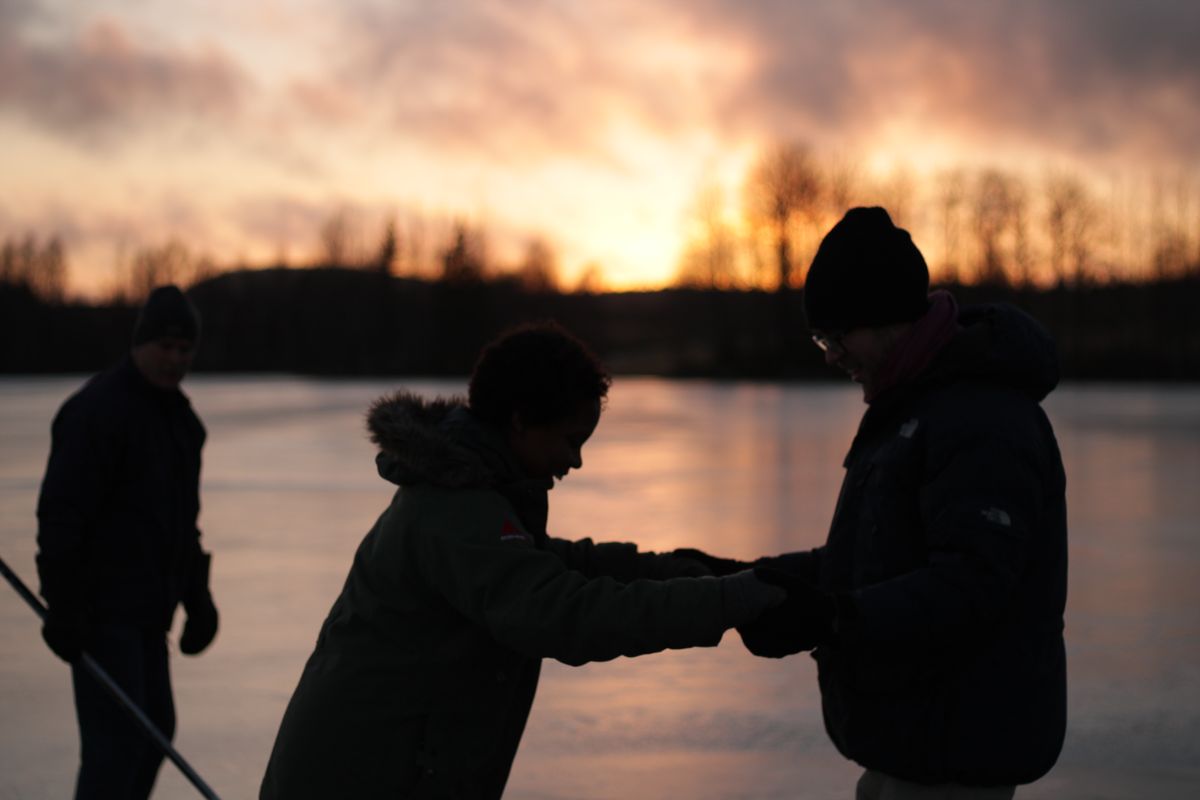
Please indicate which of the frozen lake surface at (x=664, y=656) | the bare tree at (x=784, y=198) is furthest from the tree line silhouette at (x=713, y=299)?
the frozen lake surface at (x=664, y=656)

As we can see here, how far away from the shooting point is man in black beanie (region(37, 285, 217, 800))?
327cm

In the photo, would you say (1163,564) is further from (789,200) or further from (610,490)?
(789,200)

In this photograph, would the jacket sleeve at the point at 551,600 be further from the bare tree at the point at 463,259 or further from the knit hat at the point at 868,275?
the bare tree at the point at 463,259

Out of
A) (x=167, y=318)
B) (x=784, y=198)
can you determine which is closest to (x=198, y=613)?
(x=167, y=318)

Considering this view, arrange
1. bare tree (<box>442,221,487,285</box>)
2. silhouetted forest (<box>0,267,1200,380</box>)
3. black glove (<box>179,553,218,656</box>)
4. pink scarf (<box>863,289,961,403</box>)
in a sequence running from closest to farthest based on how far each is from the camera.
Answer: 1. pink scarf (<box>863,289,961,403</box>)
2. black glove (<box>179,553,218,656</box>)
3. silhouetted forest (<box>0,267,1200,380</box>)
4. bare tree (<box>442,221,487,285</box>)

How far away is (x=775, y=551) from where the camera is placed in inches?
357

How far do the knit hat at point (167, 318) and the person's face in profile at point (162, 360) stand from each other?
22 mm

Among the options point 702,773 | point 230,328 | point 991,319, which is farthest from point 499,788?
point 230,328

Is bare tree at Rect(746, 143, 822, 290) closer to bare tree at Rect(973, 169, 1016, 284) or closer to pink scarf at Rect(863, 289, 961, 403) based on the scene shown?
bare tree at Rect(973, 169, 1016, 284)

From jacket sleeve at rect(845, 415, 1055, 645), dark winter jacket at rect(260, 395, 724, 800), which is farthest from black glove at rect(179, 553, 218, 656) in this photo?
jacket sleeve at rect(845, 415, 1055, 645)

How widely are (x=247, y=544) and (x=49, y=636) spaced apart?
6.18 m

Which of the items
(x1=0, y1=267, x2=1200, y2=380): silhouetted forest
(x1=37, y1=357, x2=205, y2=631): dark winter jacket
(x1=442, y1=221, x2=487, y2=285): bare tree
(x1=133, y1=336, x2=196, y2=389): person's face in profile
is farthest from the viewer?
(x1=442, y1=221, x2=487, y2=285): bare tree

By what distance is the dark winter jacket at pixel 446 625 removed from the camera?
1818mm

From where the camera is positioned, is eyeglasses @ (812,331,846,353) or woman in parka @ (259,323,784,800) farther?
eyeglasses @ (812,331,846,353)
